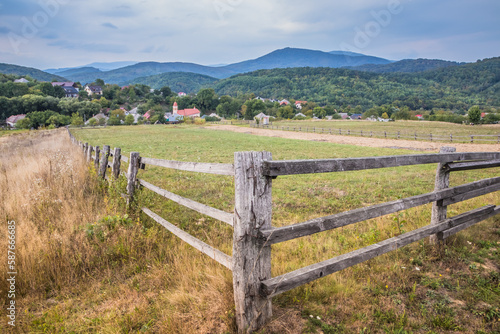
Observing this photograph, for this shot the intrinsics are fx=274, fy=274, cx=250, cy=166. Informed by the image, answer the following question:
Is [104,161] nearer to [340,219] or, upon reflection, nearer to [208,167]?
[208,167]

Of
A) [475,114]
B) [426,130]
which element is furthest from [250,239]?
[475,114]

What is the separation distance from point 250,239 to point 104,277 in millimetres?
2521

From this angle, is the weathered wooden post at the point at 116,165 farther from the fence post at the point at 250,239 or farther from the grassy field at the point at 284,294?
the fence post at the point at 250,239

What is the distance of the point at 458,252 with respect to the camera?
4004mm

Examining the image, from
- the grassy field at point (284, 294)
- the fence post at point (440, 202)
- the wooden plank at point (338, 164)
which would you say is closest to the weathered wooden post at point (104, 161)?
the grassy field at point (284, 294)

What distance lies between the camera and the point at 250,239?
7.72 ft

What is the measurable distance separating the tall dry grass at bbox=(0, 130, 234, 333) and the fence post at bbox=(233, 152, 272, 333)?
261 mm

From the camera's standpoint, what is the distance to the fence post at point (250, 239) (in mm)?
2299

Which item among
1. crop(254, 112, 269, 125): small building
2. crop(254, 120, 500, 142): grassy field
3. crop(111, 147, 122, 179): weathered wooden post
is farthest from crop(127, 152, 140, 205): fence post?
crop(254, 112, 269, 125): small building

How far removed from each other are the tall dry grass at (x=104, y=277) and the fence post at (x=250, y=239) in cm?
A: 26

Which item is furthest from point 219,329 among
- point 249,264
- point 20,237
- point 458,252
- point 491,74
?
point 491,74

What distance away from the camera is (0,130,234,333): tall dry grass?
2.74 m

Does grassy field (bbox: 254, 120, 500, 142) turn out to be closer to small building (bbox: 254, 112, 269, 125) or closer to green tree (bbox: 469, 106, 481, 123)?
green tree (bbox: 469, 106, 481, 123)

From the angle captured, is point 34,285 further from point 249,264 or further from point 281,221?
point 281,221
